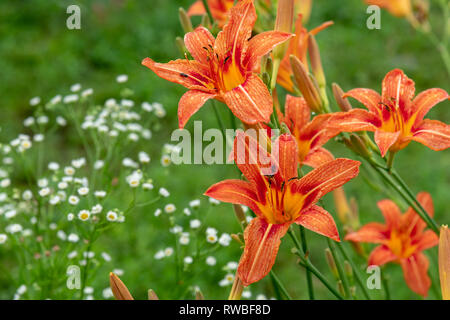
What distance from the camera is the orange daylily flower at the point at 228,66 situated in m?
0.87

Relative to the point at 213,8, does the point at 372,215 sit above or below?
below

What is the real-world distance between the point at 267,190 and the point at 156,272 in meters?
1.28

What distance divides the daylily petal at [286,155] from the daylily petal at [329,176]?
22mm

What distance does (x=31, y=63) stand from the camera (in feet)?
10.6

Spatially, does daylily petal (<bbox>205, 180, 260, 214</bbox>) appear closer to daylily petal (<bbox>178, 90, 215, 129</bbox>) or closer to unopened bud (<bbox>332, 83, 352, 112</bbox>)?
daylily petal (<bbox>178, 90, 215, 129</bbox>)

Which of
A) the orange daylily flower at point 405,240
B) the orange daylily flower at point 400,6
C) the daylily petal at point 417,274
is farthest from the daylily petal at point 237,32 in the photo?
the orange daylily flower at point 400,6

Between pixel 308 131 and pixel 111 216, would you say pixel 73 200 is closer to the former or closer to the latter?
pixel 111 216

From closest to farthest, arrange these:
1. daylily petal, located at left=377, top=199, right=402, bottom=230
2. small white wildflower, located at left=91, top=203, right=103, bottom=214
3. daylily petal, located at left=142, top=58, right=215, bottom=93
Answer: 1. daylily petal, located at left=142, top=58, right=215, bottom=93
2. small white wildflower, located at left=91, top=203, right=103, bottom=214
3. daylily petal, located at left=377, top=199, right=402, bottom=230

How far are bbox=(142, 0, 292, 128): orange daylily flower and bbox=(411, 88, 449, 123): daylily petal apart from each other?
0.31 meters

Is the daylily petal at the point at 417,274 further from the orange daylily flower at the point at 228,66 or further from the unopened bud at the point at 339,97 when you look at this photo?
the orange daylily flower at the point at 228,66

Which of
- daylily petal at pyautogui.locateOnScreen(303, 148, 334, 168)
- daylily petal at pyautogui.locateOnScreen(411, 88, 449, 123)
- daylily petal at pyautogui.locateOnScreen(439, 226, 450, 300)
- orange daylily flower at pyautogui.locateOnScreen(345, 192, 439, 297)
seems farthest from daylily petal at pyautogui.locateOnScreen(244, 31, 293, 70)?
orange daylily flower at pyautogui.locateOnScreen(345, 192, 439, 297)

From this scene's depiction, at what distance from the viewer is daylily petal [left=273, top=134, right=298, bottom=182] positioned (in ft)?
2.93
